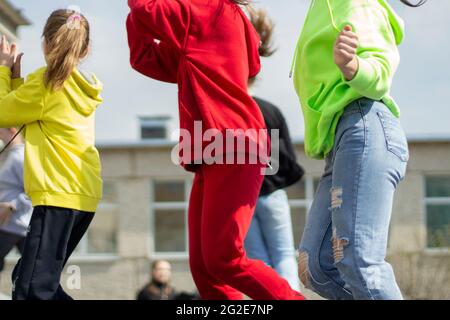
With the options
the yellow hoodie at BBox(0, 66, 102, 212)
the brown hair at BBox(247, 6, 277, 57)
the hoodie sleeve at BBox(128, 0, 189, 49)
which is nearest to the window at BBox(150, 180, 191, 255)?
the brown hair at BBox(247, 6, 277, 57)

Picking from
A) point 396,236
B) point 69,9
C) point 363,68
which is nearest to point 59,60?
point 69,9

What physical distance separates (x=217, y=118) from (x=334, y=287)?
84 cm

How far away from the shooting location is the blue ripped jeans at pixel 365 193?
3.72 m

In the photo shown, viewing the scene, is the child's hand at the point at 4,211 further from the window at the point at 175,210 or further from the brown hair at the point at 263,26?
the window at the point at 175,210

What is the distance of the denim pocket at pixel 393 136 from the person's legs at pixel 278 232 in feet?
7.29

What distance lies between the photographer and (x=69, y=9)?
4.66m

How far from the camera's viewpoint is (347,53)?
12.0 ft

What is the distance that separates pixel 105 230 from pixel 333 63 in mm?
28106

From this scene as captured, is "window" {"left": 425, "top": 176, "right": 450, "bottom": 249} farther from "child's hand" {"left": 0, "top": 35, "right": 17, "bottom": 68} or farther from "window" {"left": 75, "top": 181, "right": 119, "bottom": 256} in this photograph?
"child's hand" {"left": 0, "top": 35, "right": 17, "bottom": 68}

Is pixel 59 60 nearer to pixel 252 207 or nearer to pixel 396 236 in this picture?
pixel 252 207

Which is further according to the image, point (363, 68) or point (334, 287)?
point (334, 287)

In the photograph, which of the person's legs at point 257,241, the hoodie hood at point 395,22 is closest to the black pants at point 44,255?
the hoodie hood at point 395,22

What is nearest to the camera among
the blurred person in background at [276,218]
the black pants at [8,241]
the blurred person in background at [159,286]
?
the blurred person in background at [276,218]

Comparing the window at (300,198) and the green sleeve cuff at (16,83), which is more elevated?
the window at (300,198)
